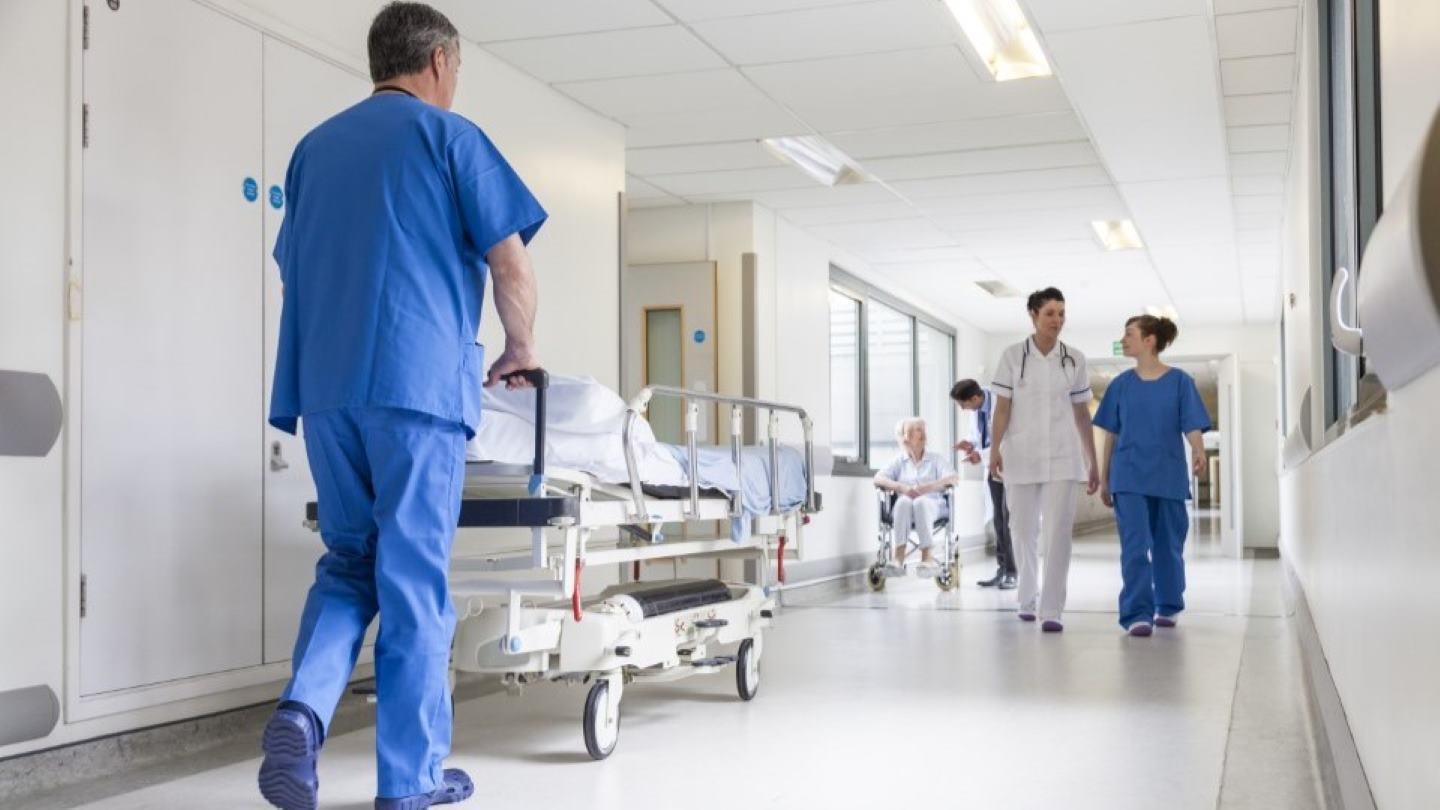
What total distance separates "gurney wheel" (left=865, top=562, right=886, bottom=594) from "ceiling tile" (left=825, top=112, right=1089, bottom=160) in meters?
2.88

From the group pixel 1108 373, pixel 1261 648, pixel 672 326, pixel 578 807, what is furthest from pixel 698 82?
pixel 1108 373

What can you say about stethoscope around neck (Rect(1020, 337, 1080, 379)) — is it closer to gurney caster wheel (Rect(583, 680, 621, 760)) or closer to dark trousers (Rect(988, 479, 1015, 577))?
dark trousers (Rect(988, 479, 1015, 577))

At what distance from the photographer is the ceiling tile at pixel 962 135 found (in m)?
6.74

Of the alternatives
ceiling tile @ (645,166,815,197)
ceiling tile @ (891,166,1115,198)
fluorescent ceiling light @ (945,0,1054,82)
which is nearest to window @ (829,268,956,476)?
ceiling tile @ (891,166,1115,198)

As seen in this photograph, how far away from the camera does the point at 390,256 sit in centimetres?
280

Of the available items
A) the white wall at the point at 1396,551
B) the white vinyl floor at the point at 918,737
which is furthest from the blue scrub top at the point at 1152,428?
the white wall at the point at 1396,551

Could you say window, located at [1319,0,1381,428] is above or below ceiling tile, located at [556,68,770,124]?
below

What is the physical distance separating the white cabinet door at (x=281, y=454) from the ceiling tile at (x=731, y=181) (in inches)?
148

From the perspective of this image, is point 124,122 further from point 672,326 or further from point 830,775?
point 672,326

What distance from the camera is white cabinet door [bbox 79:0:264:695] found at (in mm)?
3451

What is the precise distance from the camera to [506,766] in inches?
136

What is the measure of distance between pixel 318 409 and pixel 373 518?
0.24 metres

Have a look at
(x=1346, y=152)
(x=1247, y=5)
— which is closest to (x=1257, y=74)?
(x=1247, y=5)

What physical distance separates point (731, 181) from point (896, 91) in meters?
1.95
